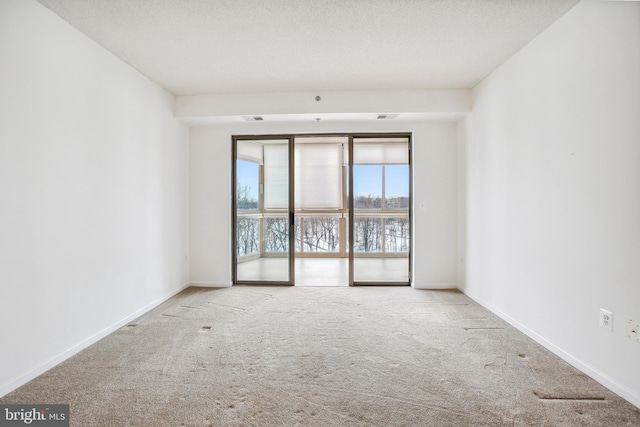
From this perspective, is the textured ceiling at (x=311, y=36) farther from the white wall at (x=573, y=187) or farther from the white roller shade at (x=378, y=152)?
the white roller shade at (x=378, y=152)

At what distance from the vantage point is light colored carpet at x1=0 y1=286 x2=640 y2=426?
178 cm

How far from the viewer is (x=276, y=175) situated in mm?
4785

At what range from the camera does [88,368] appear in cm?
231

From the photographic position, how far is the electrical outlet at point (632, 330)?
1864 mm

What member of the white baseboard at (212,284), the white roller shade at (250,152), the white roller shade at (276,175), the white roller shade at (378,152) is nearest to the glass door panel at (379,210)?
the white roller shade at (378,152)

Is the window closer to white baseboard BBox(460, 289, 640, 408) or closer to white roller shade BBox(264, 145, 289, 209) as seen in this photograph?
white roller shade BBox(264, 145, 289, 209)

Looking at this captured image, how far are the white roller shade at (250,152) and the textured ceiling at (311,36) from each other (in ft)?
3.59

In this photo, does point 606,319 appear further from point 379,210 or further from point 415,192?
point 379,210

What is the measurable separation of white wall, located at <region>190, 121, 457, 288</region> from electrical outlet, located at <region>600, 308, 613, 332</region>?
2.36 meters

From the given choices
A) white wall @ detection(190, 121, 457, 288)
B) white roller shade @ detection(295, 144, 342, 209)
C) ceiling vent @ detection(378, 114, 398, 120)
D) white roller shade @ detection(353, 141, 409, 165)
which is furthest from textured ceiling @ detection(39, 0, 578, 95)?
white roller shade @ detection(295, 144, 342, 209)

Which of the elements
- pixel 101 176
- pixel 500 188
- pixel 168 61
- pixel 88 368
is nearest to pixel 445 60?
pixel 500 188

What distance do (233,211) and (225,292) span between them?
1.15 metres

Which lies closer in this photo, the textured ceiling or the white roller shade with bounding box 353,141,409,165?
the textured ceiling

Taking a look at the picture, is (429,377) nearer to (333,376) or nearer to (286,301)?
(333,376)
